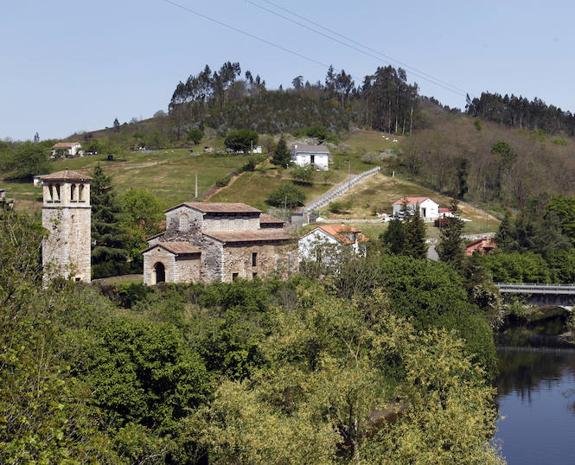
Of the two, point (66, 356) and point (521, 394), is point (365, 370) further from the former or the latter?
point (521, 394)

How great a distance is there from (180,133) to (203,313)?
4080 inches

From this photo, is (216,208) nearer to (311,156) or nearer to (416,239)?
(416,239)

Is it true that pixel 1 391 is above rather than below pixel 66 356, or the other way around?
above

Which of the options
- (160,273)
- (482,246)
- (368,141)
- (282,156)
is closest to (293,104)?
(368,141)

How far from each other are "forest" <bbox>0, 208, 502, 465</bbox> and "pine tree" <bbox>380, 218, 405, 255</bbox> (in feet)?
62.0

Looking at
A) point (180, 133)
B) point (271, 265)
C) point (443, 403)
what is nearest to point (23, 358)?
point (443, 403)

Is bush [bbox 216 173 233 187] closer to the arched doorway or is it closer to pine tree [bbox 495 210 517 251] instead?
pine tree [bbox 495 210 517 251]

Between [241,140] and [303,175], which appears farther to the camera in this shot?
[241,140]

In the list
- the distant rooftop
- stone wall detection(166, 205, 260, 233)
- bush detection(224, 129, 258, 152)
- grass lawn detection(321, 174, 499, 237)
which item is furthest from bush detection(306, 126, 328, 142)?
stone wall detection(166, 205, 260, 233)

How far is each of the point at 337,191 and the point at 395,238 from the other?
32997mm

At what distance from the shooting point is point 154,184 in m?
101

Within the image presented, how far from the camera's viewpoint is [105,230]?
207 ft

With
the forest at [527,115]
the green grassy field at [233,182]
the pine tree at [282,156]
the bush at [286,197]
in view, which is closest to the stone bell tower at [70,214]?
the green grassy field at [233,182]

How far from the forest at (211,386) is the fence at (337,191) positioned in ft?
153
